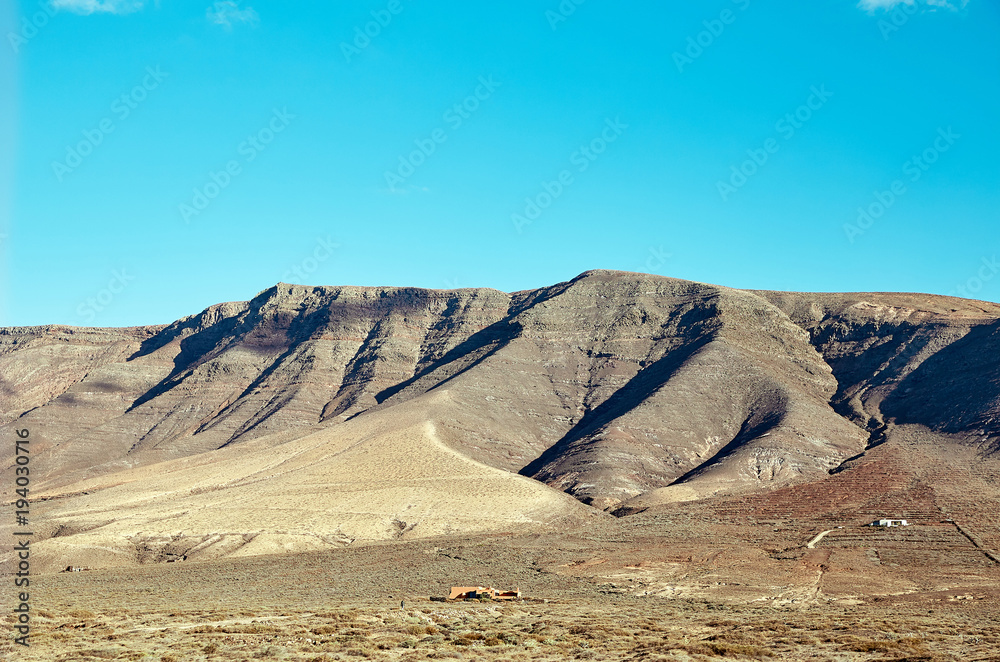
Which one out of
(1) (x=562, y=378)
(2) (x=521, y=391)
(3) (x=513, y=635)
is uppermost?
(1) (x=562, y=378)

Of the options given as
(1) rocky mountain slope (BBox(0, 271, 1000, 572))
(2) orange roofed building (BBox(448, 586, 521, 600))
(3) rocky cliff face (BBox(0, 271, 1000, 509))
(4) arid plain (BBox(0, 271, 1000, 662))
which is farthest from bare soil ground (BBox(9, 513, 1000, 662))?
(3) rocky cliff face (BBox(0, 271, 1000, 509))

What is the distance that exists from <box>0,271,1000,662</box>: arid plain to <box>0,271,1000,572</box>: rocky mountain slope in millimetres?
480

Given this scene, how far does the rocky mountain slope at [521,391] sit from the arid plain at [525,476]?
1.58ft

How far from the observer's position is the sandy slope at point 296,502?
63906mm

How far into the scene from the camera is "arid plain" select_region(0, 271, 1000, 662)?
113 ft

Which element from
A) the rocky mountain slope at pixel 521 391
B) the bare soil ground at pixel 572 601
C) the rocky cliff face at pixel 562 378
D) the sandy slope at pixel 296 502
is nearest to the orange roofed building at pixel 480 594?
the bare soil ground at pixel 572 601

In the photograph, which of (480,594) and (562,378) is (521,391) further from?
(480,594)

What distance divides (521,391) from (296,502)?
4424 centimetres

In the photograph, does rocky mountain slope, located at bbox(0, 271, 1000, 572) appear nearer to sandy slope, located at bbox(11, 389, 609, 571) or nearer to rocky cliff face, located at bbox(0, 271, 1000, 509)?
rocky cliff face, located at bbox(0, 271, 1000, 509)

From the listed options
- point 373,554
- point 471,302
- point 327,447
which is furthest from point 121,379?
point 373,554

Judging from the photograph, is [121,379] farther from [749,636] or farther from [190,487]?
[749,636]

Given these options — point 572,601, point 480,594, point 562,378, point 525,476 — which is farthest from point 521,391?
point 480,594

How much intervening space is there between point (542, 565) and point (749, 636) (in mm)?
25698

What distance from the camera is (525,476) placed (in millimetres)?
89938
